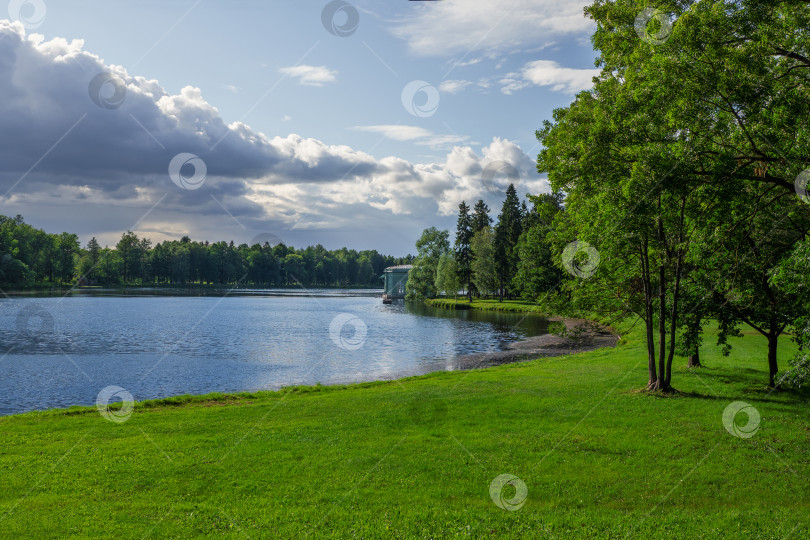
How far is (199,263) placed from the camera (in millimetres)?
191000

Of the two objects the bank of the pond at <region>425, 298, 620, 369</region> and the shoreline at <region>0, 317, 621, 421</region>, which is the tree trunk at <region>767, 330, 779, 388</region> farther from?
the bank of the pond at <region>425, 298, 620, 369</region>

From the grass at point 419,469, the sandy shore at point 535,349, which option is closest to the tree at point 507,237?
the sandy shore at point 535,349

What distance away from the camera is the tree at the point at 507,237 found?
97000 millimetres

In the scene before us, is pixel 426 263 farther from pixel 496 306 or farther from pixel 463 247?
pixel 496 306

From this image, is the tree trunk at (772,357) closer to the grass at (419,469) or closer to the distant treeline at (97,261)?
the grass at (419,469)

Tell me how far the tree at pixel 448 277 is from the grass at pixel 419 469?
86149 mm

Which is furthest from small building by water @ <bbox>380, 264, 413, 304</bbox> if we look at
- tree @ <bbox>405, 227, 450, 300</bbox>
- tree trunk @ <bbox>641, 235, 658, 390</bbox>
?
tree trunk @ <bbox>641, 235, 658, 390</bbox>

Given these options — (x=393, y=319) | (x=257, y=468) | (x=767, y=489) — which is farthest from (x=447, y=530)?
(x=393, y=319)

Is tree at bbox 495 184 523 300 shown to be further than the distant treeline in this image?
No

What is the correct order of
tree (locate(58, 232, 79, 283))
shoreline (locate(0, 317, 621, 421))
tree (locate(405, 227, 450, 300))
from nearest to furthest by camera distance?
1. shoreline (locate(0, 317, 621, 421))
2. tree (locate(405, 227, 450, 300))
3. tree (locate(58, 232, 79, 283))

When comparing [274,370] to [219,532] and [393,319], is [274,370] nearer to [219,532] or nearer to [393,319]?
[219,532]

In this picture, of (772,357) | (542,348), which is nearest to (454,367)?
(542,348)

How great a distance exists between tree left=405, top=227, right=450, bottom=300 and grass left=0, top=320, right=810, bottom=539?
100768 mm

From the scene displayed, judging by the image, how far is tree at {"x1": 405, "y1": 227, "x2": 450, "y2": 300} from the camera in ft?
392
